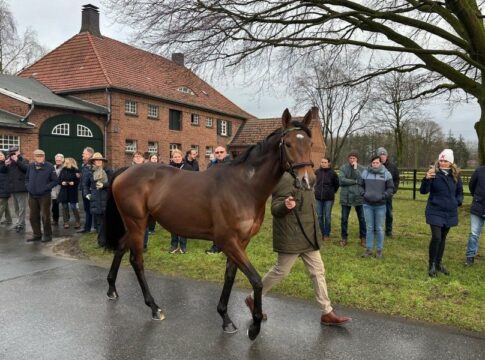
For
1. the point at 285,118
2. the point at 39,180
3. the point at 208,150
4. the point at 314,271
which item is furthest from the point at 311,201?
the point at 208,150

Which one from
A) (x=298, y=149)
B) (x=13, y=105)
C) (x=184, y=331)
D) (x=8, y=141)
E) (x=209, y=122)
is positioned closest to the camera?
(x=298, y=149)

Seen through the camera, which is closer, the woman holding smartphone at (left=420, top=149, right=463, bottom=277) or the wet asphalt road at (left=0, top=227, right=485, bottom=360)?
the wet asphalt road at (left=0, top=227, right=485, bottom=360)

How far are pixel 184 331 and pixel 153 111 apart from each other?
953 inches

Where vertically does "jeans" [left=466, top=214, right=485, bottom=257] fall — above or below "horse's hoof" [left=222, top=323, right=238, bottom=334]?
above

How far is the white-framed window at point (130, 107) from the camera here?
24156mm

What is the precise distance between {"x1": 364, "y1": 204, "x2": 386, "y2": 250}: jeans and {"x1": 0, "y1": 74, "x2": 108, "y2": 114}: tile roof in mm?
17701

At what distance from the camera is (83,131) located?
71.7 feet

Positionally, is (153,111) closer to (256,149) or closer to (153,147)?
(153,147)

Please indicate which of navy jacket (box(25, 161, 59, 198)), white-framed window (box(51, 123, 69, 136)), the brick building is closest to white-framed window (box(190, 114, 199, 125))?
the brick building

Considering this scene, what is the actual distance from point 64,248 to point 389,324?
252 inches

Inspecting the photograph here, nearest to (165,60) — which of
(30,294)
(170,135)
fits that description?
(30,294)

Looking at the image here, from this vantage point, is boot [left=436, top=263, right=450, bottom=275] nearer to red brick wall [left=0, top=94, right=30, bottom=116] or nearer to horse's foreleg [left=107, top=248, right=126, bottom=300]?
horse's foreleg [left=107, top=248, right=126, bottom=300]

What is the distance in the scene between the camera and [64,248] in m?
7.84

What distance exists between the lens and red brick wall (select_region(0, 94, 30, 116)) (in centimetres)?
1908
